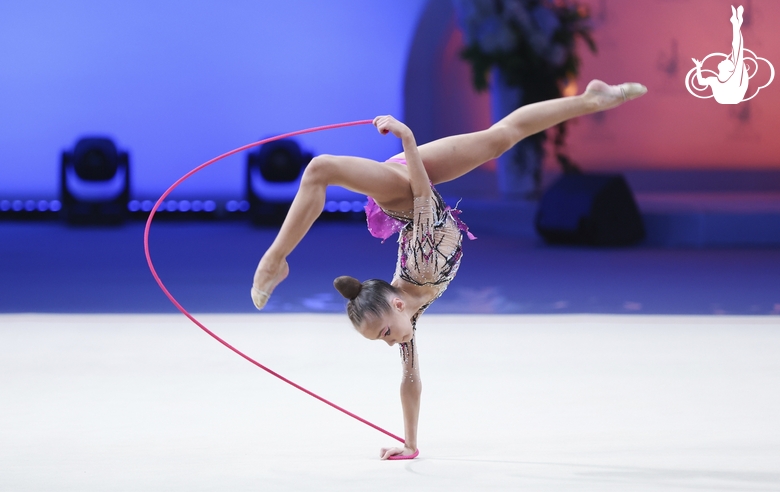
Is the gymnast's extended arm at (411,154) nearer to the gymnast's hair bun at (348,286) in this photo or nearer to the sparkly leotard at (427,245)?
the sparkly leotard at (427,245)

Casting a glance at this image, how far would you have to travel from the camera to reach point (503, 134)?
3.14 meters

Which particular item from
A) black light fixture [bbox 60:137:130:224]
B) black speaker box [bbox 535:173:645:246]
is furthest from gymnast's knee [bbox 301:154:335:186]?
black light fixture [bbox 60:137:130:224]

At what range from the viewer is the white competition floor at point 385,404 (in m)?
2.69

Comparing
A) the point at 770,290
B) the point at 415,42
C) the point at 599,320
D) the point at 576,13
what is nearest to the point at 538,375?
the point at 599,320

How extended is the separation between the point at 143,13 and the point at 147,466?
→ 850 centimetres

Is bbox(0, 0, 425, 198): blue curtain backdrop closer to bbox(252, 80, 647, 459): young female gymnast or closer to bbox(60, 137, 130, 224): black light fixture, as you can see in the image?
bbox(60, 137, 130, 224): black light fixture

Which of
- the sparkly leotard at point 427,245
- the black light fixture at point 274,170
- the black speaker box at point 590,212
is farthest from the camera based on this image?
the black light fixture at point 274,170

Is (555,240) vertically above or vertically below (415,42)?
below

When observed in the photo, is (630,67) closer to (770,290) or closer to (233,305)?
(770,290)

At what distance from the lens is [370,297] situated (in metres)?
2.65

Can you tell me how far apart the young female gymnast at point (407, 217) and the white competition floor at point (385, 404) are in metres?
0.36

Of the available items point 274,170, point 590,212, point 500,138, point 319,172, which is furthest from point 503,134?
point 274,170

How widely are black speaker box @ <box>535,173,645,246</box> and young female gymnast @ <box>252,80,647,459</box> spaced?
4.78 meters

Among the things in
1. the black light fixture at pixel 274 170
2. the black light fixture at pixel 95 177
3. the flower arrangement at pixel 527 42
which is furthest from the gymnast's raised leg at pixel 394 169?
the black light fixture at pixel 95 177
